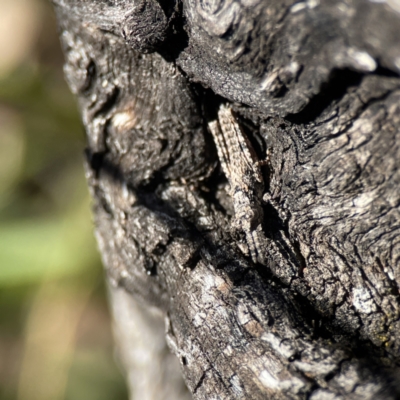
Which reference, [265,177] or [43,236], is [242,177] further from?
[43,236]

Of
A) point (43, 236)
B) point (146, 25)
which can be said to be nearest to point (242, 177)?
point (146, 25)

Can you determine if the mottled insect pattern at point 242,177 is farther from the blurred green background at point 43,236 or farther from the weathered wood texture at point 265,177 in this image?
the blurred green background at point 43,236

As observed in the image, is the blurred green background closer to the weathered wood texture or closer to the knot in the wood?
the weathered wood texture

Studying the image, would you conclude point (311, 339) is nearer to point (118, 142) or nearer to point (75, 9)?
point (118, 142)

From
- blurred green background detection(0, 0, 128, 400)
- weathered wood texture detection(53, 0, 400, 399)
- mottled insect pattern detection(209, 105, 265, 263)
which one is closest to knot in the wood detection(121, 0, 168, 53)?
weathered wood texture detection(53, 0, 400, 399)

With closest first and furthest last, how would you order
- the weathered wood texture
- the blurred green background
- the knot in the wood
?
the weathered wood texture → the knot in the wood → the blurred green background

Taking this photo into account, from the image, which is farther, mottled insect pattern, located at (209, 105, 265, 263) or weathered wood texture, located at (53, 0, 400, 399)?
mottled insect pattern, located at (209, 105, 265, 263)
